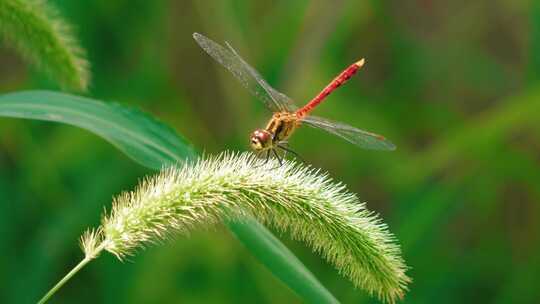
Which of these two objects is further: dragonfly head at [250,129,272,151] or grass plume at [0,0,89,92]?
dragonfly head at [250,129,272,151]

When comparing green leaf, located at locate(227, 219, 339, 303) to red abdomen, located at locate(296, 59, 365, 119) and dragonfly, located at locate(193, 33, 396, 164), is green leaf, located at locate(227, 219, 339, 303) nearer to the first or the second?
dragonfly, located at locate(193, 33, 396, 164)

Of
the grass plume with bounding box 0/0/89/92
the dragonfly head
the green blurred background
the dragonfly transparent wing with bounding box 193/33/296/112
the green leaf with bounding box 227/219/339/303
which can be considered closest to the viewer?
the green leaf with bounding box 227/219/339/303

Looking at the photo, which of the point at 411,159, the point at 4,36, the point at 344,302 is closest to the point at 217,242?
the point at 344,302

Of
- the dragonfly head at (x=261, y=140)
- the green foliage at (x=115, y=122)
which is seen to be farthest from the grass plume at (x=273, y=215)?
the dragonfly head at (x=261, y=140)

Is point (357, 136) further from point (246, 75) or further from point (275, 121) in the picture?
point (246, 75)

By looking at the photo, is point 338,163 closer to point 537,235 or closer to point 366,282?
point 537,235

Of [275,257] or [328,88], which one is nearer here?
[275,257]

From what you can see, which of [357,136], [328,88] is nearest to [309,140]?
[328,88]

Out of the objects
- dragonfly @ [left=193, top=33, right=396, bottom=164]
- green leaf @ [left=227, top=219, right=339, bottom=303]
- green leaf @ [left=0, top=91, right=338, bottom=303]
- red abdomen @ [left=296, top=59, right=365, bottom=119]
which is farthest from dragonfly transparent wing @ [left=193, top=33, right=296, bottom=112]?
green leaf @ [left=227, top=219, right=339, bottom=303]
